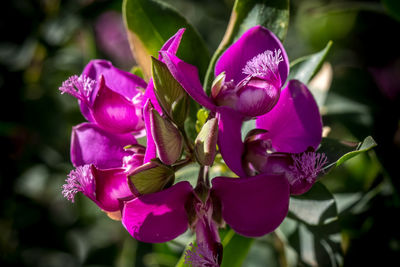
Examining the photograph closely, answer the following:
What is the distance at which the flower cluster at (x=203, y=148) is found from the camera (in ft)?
2.89

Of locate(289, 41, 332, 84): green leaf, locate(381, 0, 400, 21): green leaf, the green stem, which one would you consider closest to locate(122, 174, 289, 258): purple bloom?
locate(289, 41, 332, 84): green leaf

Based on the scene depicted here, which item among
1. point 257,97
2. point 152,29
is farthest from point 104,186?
point 152,29

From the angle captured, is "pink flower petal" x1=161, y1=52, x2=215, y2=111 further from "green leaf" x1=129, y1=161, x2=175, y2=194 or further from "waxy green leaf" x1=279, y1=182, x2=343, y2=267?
"waxy green leaf" x1=279, y1=182, x2=343, y2=267

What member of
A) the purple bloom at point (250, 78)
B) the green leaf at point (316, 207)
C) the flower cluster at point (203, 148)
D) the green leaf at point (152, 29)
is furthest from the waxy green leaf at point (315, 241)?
the green leaf at point (152, 29)

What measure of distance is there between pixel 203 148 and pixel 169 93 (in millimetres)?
129

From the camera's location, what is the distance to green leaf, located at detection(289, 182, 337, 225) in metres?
1.09

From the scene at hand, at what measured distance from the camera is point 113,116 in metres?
1.02

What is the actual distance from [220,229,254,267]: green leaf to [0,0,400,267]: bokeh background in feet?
0.76

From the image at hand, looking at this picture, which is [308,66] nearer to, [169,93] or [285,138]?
[285,138]

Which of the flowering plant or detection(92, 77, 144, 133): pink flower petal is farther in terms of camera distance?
detection(92, 77, 144, 133): pink flower petal

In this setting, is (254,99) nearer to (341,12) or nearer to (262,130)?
(262,130)

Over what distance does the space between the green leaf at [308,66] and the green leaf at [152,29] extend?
0.28 m

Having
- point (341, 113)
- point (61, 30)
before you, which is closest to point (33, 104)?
point (61, 30)

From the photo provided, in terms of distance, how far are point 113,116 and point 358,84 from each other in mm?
1016
